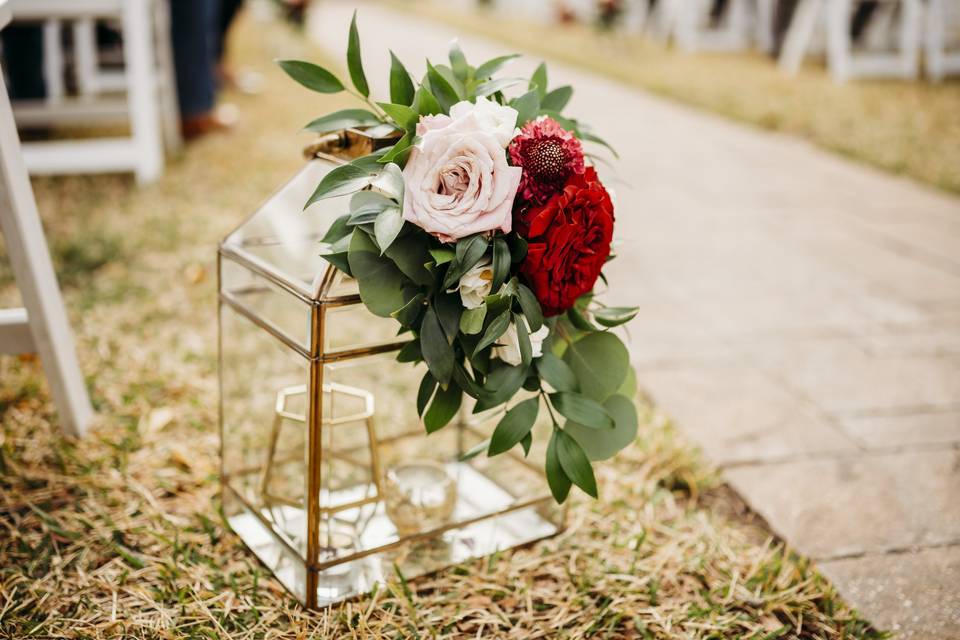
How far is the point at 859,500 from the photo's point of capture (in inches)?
65.4

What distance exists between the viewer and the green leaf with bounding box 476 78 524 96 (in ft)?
3.79

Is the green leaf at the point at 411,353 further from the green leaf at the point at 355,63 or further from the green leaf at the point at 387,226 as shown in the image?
the green leaf at the point at 355,63

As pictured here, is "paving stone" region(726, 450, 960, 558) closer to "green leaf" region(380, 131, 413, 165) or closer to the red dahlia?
the red dahlia

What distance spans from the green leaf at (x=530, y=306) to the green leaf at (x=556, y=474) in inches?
7.4

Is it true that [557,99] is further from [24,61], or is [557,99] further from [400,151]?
[24,61]

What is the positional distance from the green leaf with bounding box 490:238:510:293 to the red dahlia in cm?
7

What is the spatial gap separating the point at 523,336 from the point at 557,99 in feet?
1.32

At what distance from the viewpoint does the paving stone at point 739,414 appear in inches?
72.3

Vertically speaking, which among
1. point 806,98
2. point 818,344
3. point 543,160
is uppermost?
point 543,160

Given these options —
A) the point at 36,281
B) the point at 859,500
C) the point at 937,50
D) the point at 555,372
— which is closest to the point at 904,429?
the point at 859,500

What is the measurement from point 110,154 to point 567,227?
9.05 ft

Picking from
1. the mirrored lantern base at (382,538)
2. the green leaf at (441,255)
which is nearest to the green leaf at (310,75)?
the green leaf at (441,255)

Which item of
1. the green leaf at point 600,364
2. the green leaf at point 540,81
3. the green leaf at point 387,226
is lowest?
the green leaf at point 600,364

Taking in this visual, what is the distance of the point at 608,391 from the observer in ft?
3.99
